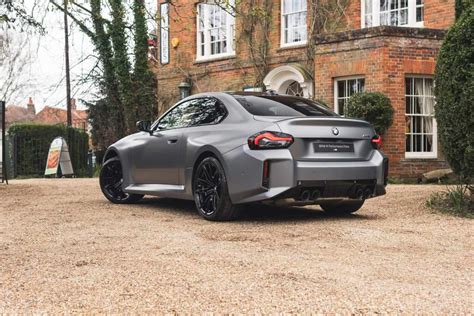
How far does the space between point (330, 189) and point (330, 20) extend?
11.9 metres

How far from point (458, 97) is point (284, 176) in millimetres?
2655

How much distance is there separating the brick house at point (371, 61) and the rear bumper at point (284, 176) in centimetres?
661

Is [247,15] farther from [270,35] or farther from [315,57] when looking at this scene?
[315,57]

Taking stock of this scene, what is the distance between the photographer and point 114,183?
937 centimetres

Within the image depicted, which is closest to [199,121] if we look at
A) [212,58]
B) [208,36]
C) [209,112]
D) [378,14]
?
[209,112]

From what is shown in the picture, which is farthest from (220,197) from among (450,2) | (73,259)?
(450,2)

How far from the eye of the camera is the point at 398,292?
3873 millimetres

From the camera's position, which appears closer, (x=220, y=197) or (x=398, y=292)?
(x=398, y=292)

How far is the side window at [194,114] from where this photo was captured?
755 cm

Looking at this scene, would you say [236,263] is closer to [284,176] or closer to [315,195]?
[284,176]

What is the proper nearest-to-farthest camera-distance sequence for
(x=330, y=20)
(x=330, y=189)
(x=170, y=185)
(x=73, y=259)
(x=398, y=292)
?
(x=398, y=292), (x=73, y=259), (x=330, y=189), (x=170, y=185), (x=330, y=20)

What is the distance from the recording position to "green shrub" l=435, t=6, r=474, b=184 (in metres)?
7.53

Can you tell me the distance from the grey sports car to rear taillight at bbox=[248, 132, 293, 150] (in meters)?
0.01

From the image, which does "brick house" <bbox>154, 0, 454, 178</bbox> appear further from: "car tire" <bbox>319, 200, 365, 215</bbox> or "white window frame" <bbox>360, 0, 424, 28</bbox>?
"car tire" <bbox>319, 200, 365, 215</bbox>
